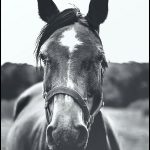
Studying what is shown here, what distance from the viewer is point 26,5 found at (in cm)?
433

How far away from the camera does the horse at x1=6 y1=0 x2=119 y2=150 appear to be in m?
2.50

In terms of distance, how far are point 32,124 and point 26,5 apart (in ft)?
4.40

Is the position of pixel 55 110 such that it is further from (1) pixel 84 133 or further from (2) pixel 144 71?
(2) pixel 144 71

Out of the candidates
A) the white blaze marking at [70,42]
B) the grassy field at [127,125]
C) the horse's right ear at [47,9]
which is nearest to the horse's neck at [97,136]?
the white blaze marking at [70,42]

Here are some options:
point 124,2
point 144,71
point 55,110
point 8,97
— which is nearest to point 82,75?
point 55,110

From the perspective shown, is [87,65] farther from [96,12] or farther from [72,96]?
[96,12]

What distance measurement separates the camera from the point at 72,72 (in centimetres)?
263

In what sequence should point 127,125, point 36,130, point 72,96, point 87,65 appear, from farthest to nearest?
point 127,125 → point 36,130 → point 87,65 → point 72,96

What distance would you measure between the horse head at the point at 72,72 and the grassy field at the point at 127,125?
13.3 feet

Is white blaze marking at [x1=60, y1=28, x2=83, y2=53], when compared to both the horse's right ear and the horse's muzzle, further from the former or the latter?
the horse's muzzle

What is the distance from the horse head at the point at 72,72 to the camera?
2.49 meters

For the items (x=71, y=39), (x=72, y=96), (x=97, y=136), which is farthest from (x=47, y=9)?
(x=97, y=136)

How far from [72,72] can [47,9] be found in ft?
2.66

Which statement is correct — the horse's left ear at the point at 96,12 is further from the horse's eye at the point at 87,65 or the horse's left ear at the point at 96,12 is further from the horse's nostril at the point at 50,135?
the horse's nostril at the point at 50,135
